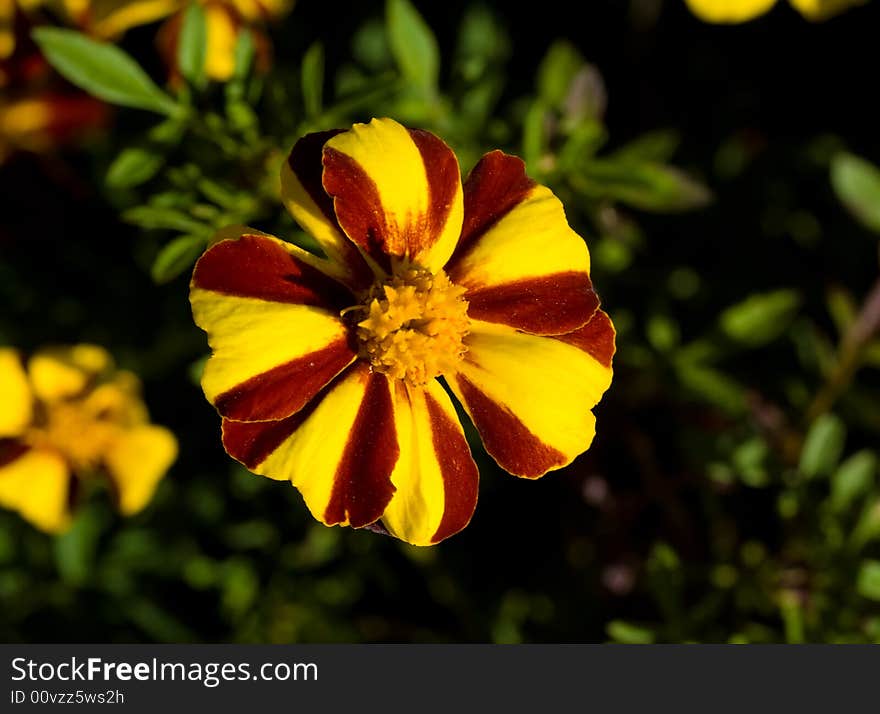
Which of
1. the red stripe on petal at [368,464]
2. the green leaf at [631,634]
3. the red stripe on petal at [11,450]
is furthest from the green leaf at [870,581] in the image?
the red stripe on petal at [11,450]

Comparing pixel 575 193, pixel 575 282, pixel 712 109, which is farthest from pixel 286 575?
pixel 712 109

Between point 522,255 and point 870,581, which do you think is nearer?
point 522,255

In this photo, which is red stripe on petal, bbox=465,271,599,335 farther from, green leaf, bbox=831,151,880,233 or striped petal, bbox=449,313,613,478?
green leaf, bbox=831,151,880,233

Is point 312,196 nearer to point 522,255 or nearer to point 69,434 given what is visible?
point 522,255

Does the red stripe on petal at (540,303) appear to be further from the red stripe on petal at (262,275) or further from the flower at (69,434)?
the flower at (69,434)

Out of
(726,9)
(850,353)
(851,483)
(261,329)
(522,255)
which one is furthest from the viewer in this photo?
(850,353)

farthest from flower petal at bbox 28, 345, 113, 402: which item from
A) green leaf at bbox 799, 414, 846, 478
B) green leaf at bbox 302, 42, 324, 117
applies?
green leaf at bbox 799, 414, 846, 478

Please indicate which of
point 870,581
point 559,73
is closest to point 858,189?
point 559,73
